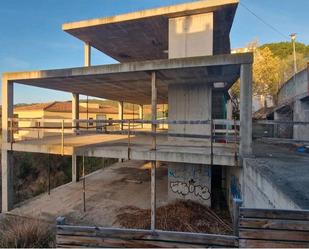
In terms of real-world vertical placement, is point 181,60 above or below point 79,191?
above

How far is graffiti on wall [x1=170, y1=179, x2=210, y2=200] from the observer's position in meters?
8.45

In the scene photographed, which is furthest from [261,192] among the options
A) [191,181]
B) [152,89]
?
[191,181]

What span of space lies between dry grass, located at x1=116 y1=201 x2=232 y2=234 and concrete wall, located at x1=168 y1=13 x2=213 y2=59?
5732 mm

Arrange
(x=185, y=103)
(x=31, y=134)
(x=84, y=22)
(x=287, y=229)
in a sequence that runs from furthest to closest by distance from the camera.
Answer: (x=31, y=134)
(x=84, y=22)
(x=185, y=103)
(x=287, y=229)

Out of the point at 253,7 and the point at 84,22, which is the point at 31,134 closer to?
the point at 84,22

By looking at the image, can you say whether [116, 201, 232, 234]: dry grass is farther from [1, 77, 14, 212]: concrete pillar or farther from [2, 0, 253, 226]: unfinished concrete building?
[1, 77, 14, 212]: concrete pillar

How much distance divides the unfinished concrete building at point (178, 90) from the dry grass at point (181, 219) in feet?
1.72

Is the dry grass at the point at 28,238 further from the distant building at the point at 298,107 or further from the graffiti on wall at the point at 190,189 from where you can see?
the distant building at the point at 298,107

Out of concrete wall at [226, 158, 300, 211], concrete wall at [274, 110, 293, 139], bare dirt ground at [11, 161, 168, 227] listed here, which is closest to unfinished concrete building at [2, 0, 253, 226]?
concrete wall at [226, 158, 300, 211]

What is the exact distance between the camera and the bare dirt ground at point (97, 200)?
8.08 metres

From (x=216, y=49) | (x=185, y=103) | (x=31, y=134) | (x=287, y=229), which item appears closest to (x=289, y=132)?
(x=216, y=49)

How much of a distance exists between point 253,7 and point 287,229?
14.2 meters

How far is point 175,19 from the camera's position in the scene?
959 cm

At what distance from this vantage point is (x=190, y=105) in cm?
931
